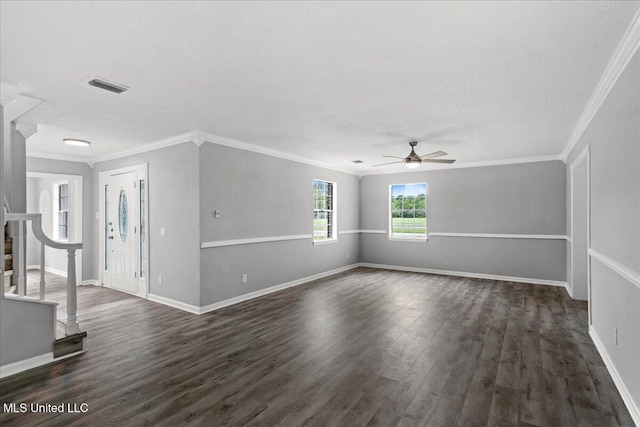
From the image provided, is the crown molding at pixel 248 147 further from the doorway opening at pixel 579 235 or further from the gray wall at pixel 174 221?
the doorway opening at pixel 579 235

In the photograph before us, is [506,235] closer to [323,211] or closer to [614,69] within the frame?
[323,211]

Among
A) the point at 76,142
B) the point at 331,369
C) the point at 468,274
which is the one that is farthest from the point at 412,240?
the point at 76,142

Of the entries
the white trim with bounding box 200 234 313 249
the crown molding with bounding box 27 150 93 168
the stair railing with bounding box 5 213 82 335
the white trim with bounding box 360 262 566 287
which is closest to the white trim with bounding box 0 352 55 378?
the stair railing with bounding box 5 213 82 335

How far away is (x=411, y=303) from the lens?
4.95m

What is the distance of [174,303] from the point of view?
15.7 ft

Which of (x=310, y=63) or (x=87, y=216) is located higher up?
(x=310, y=63)

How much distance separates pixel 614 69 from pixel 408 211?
554cm

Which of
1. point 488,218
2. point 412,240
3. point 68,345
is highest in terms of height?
point 488,218

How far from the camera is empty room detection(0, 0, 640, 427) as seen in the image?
2107mm

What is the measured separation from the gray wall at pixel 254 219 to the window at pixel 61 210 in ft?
16.3

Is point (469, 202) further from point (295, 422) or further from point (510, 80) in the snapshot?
point (295, 422)

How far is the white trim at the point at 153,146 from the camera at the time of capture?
457 cm

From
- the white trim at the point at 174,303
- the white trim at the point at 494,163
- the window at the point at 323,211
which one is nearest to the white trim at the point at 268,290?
the white trim at the point at 174,303

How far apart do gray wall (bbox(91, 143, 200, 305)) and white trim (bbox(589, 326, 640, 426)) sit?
4.46 metres
